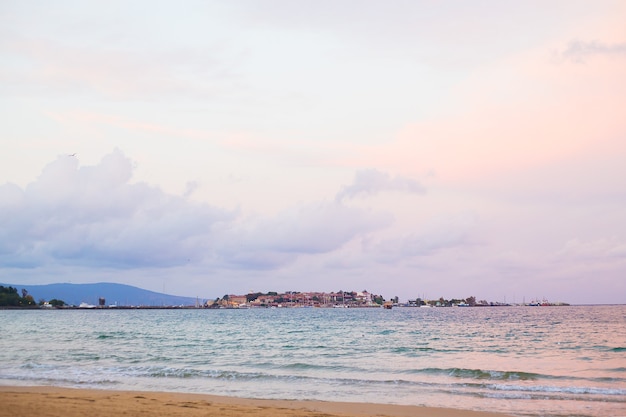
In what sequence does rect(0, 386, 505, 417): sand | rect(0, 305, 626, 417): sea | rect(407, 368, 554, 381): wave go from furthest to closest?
rect(407, 368, 554, 381): wave
rect(0, 305, 626, 417): sea
rect(0, 386, 505, 417): sand

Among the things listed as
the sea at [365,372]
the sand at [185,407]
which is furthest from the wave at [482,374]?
the sand at [185,407]

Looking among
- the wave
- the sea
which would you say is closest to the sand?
the sea

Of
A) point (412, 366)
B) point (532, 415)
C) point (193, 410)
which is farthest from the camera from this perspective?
point (412, 366)

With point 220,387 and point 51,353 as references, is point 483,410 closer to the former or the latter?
point 220,387

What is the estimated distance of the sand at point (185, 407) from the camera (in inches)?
578

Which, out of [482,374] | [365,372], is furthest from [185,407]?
[482,374]

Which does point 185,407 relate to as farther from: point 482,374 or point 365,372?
point 482,374

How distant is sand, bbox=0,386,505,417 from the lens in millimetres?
14688

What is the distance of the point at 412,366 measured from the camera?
30.9 metres

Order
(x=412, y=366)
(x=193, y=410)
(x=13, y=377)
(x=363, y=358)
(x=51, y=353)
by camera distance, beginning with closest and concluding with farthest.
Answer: (x=193, y=410), (x=13, y=377), (x=412, y=366), (x=363, y=358), (x=51, y=353)

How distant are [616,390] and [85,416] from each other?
65.7ft

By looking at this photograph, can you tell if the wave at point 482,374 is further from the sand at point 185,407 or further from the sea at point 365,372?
the sand at point 185,407

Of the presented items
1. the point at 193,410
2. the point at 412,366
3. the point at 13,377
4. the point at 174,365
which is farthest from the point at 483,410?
the point at 13,377

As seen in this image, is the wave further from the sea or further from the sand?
the sand
